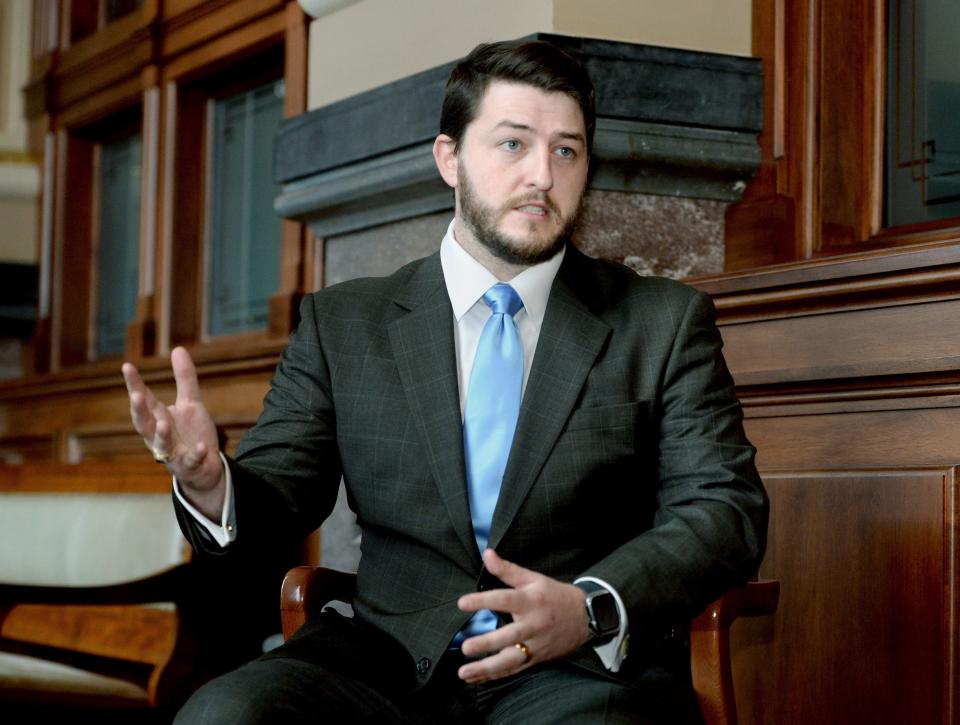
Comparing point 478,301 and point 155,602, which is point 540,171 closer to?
point 478,301

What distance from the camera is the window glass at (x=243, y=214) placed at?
16.4ft

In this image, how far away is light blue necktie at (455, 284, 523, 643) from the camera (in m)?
2.15

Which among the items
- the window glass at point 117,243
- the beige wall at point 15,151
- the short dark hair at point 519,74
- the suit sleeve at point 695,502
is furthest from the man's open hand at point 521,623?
the beige wall at point 15,151

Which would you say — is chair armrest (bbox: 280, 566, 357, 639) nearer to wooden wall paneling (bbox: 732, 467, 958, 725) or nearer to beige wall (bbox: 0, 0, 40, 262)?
wooden wall paneling (bbox: 732, 467, 958, 725)

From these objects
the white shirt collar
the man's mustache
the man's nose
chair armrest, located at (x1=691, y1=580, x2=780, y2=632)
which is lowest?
chair armrest, located at (x1=691, y1=580, x2=780, y2=632)

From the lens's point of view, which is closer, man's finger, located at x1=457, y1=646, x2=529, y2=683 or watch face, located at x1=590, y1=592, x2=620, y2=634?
man's finger, located at x1=457, y1=646, x2=529, y2=683

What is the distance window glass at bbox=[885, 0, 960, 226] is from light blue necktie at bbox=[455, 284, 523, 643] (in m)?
1.23

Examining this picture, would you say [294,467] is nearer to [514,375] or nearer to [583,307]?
[514,375]

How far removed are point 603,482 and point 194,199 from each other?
356 centimetres

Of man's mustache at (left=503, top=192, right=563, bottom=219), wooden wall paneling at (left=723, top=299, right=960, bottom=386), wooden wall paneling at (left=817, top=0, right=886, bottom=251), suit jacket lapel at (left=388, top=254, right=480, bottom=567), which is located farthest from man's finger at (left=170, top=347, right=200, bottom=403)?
wooden wall paneling at (left=817, top=0, right=886, bottom=251)

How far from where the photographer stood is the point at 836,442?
106 inches

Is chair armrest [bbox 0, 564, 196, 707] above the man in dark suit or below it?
below

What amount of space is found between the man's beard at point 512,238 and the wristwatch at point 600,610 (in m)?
0.62

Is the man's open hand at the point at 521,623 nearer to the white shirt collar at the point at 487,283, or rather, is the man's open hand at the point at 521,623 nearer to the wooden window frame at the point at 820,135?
the white shirt collar at the point at 487,283
